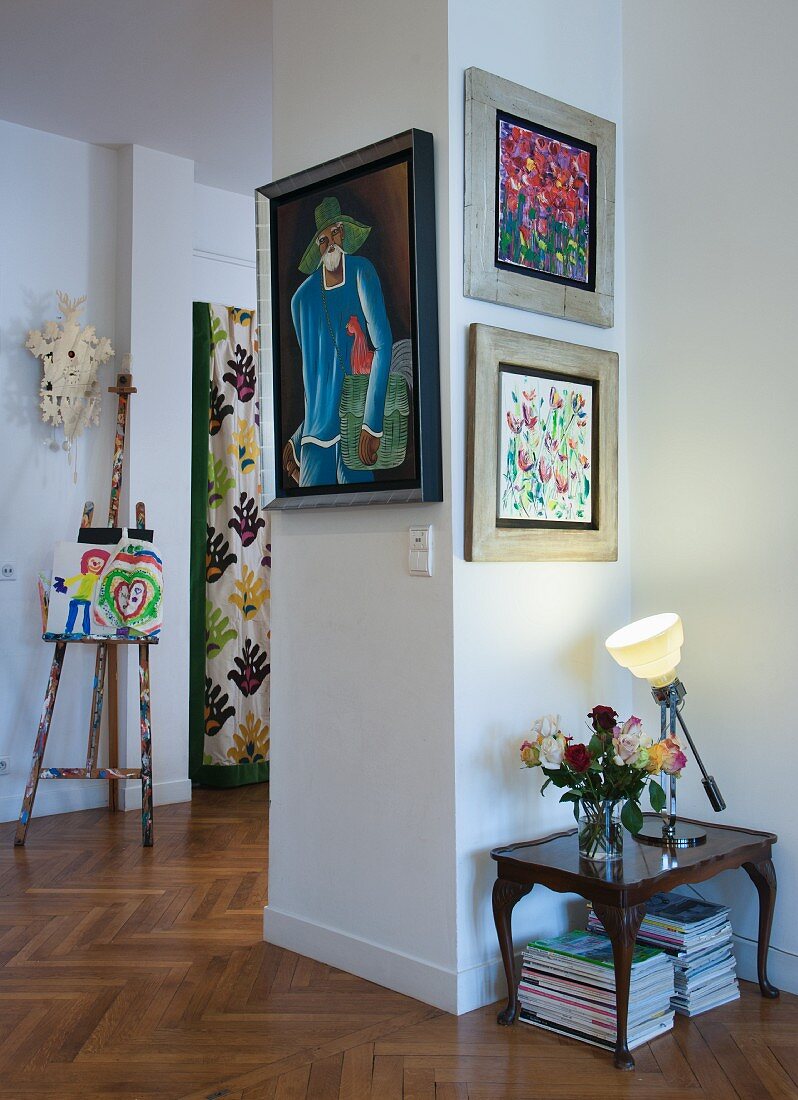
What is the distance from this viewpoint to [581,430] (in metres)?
3.26

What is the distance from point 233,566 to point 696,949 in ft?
11.6

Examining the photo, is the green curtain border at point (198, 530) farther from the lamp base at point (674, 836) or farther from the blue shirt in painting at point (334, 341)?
the lamp base at point (674, 836)

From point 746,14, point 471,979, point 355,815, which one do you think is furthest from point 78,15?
point 471,979

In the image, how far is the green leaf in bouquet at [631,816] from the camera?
2752 millimetres

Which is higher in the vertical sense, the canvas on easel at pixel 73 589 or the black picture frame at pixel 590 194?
the black picture frame at pixel 590 194

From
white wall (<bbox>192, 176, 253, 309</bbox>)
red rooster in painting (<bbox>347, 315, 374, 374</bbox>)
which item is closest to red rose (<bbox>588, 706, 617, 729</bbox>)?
red rooster in painting (<bbox>347, 315, 374, 374</bbox>)

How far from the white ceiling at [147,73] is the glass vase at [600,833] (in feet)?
10.3

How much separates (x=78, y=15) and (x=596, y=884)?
363cm

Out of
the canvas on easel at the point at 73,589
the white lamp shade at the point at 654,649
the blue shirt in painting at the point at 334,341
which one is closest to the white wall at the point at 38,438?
the canvas on easel at the point at 73,589

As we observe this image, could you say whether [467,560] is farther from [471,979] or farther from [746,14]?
[746,14]

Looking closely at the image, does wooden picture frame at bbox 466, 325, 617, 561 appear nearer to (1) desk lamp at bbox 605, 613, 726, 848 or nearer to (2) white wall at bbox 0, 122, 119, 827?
(1) desk lamp at bbox 605, 613, 726, 848

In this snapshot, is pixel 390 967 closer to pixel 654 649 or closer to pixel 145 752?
pixel 654 649

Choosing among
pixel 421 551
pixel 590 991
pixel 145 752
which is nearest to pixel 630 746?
pixel 590 991

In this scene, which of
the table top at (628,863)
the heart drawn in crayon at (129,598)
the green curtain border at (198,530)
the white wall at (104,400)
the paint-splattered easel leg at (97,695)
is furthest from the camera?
the green curtain border at (198,530)
